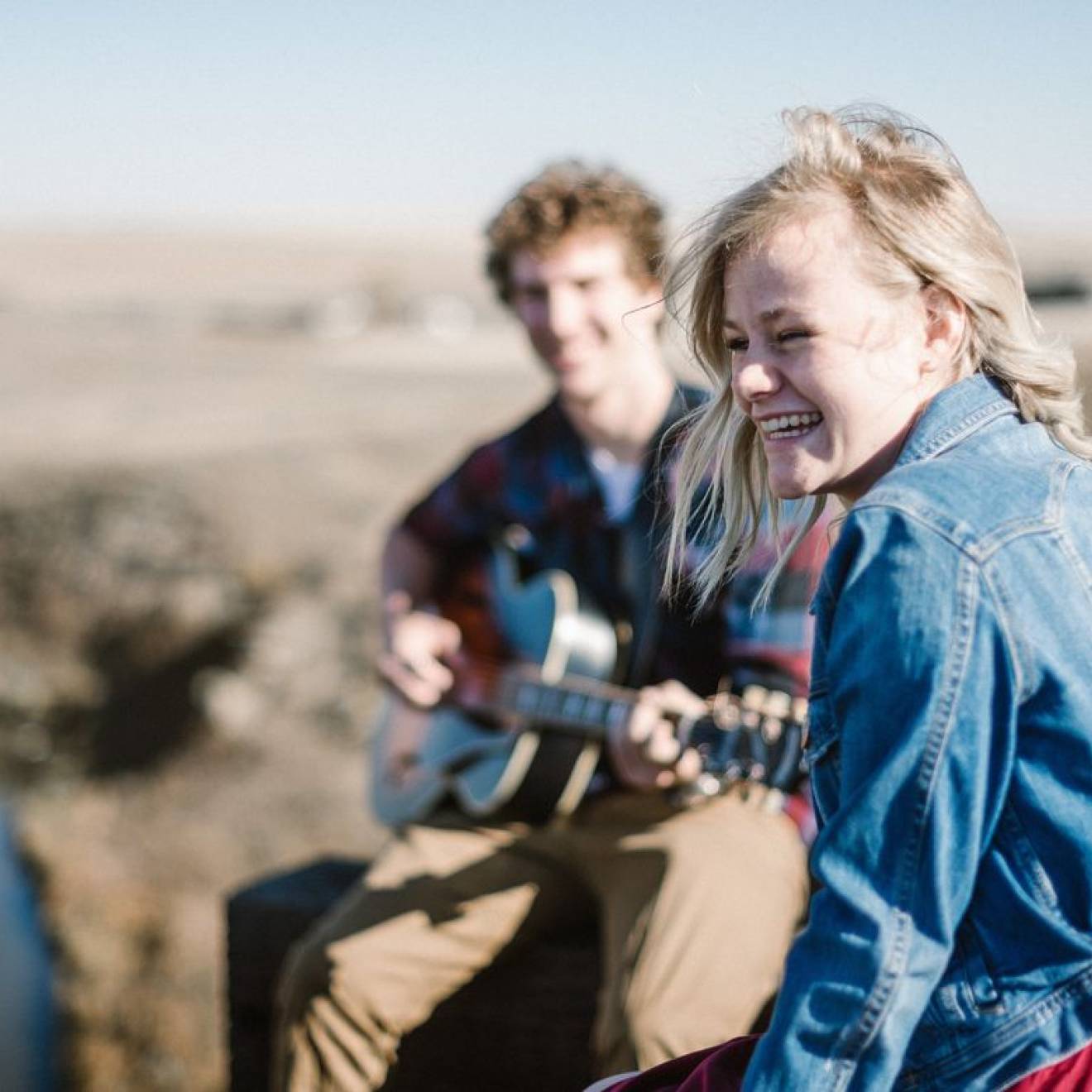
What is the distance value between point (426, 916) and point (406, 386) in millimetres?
11133

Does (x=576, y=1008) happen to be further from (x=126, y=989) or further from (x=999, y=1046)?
(x=126, y=989)

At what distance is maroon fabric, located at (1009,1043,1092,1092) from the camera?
127 cm

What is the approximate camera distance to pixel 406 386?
13344 mm

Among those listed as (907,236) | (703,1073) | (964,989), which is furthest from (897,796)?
(907,236)

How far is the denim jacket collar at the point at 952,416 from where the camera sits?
1368 millimetres

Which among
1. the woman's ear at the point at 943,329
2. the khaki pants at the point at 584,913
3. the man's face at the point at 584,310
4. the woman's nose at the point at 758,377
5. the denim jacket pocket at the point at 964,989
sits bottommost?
the khaki pants at the point at 584,913

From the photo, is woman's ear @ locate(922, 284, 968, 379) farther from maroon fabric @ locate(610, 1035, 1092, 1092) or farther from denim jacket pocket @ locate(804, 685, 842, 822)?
maroon fabric @ locate(610, 1035, 1092, 1092)

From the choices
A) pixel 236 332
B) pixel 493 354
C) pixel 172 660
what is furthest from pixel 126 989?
pixel 236 332

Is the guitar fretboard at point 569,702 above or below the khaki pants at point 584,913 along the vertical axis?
above

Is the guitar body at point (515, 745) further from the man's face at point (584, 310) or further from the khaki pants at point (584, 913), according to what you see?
the man's face at point (584, 310)

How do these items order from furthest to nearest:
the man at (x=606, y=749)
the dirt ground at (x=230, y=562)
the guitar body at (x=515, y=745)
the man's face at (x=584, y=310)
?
the dirt ground at (x=230, y=562) < the man's face at (x=584, y=310) < the guitar body at (x=515, y=745) < the man at (x=606, y=749)

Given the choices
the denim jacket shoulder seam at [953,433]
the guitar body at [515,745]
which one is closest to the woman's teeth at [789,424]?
the denim jacket shoulder seam at [953,433]

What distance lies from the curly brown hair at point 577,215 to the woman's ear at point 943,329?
1.54 m

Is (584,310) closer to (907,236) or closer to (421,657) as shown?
(421,657)
